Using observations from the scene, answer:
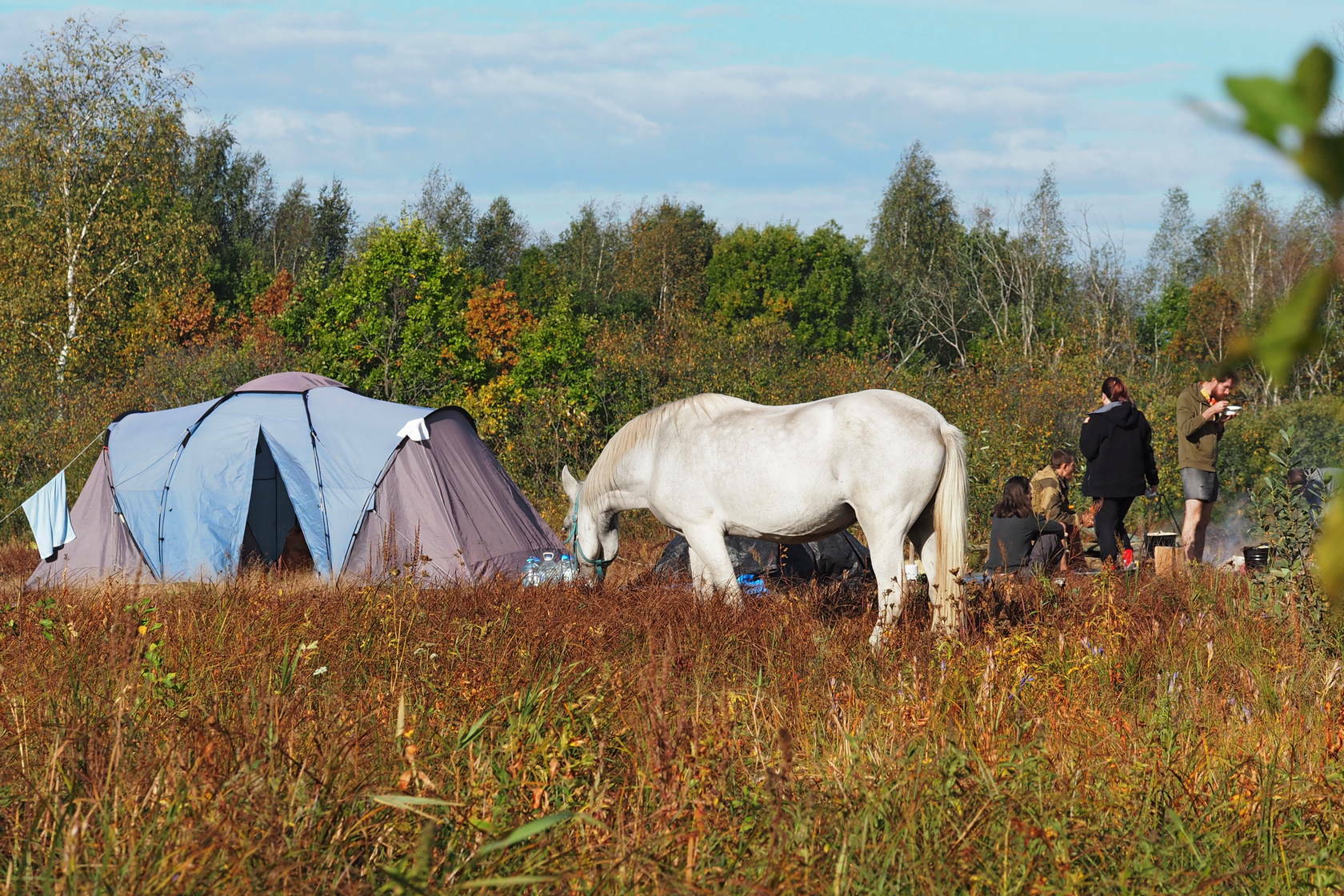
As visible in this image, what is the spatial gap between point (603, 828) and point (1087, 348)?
2872 centimetres

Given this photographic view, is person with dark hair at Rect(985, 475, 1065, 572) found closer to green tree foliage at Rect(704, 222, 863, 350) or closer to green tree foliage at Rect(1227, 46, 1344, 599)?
green tree foliage at Rect(1227, 46, 1344, 599)

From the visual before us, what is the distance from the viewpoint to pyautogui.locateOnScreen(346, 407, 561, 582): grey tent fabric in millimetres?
10273

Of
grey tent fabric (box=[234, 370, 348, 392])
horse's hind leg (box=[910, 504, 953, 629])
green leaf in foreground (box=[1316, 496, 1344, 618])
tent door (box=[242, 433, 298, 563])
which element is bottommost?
tent door (box=[242, 433, 298, 563])

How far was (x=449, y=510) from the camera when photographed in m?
10.4

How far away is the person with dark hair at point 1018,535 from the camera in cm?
879

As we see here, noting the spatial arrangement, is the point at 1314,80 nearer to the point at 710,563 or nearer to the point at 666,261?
the point at 710,563

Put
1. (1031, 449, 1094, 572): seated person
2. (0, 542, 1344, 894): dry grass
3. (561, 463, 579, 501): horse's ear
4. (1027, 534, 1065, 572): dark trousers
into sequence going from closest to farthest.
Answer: (0, 542, 1344, 894): dry grass → (561, 463, 579, 501): horse's ear → (1027, 534, 1065, 572): dark trousers → (1031, 449, 1094, 572): seated person

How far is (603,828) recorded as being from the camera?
8.54 ft

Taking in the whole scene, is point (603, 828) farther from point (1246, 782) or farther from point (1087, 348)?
point (1087, 348)

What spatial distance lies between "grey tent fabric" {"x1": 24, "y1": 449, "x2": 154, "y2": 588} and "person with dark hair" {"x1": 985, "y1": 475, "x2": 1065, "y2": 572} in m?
7.02

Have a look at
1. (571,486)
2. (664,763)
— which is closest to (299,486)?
(571,486)

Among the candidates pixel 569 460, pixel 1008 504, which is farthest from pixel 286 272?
pixel 1008 504

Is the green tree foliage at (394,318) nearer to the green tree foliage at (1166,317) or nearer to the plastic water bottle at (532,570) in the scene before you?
the plastic water bottle at (532,570)

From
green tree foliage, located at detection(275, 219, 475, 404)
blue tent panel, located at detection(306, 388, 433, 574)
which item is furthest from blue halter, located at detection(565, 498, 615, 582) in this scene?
green tree foliage, located at detection(275, 219, 475, 404)
